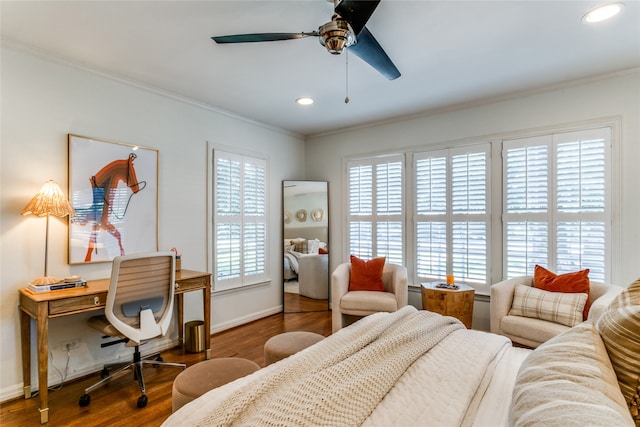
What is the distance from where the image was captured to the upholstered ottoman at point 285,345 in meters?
2.06

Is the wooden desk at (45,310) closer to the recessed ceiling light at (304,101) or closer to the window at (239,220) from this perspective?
the window at (239,220)

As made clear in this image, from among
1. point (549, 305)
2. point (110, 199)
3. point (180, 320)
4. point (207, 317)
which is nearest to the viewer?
point (549, 305)

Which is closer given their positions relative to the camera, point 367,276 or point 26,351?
point 26,351

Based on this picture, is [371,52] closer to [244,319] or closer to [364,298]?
[364,298]

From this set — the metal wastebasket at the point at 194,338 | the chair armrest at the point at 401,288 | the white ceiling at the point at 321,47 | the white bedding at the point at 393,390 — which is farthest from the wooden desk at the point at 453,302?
the metal wastebasket at the point at 194,338

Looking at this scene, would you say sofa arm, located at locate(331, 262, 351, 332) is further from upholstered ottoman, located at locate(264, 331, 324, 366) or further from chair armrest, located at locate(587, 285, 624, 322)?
chair armrest, located at locate(587, 285, 624, 322)

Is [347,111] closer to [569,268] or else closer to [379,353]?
[569,268]

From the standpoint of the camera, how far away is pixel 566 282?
2.74 meters

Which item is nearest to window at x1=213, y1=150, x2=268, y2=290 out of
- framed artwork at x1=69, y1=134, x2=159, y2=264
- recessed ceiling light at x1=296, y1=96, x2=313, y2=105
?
framed artwork at x1=69, y1=134, x2=159, y2=264

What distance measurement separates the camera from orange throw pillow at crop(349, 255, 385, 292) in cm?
367

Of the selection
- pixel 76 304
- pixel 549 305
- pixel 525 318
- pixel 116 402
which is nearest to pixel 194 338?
pixel 116 402

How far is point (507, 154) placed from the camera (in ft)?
11.2

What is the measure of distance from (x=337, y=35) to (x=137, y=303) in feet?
7.81

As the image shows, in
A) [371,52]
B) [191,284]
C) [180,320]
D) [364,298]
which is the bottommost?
[180,320]
